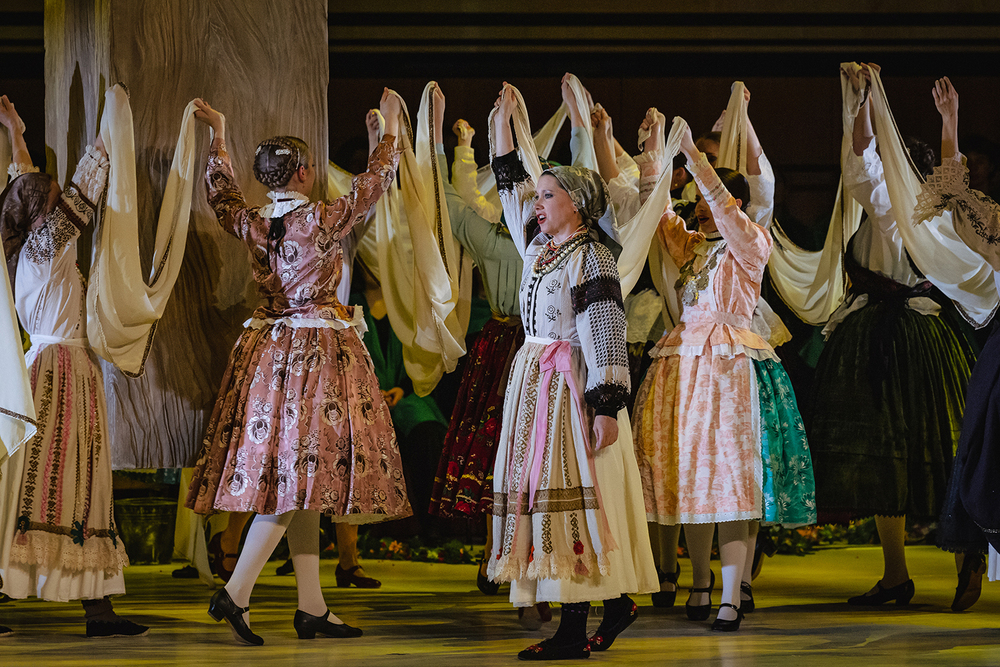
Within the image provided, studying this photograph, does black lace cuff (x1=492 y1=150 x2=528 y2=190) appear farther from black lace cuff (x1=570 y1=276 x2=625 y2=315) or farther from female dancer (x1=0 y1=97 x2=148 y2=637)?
female dancer (x1=0 y1=97 x2=148 y2=637)

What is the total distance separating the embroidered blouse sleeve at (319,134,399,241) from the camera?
128 inches

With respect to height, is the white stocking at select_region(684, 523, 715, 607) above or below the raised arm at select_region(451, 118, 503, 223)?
below

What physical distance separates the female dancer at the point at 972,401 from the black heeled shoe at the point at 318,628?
1.92 metres

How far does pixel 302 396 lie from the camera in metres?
3.13

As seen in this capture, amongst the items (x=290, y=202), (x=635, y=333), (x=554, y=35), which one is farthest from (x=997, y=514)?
(x=554, y=35)

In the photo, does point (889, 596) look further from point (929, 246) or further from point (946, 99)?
point (946, 99)

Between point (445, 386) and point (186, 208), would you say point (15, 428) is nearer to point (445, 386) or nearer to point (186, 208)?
point (186, 208)

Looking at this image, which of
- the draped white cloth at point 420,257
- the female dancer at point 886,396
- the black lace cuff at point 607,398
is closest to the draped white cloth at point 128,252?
the draped white cloth at point 420,257

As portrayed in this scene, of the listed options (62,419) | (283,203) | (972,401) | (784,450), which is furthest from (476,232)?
(972,401)

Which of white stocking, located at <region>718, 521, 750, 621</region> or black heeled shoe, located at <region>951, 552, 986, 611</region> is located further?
black heeled shoe, located at <region>951, 552, 986, 611</region>

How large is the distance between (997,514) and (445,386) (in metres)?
2.98

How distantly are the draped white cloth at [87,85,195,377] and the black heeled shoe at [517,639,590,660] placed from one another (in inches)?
59.8

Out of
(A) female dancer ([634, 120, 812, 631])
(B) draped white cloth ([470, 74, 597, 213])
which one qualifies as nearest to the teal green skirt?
(A) female dancer ([634, 120, 812, 631])

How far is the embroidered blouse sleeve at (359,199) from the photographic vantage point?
10.7 ft
